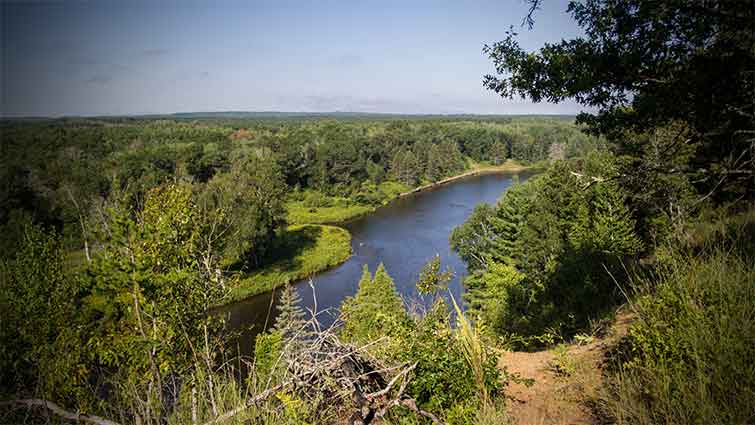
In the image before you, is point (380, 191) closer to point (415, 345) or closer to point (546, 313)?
point (546, 313)

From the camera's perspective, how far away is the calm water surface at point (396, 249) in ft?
86.0

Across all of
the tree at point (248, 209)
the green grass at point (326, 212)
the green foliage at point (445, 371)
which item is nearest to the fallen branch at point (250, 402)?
the green foliage at point (445, 371)

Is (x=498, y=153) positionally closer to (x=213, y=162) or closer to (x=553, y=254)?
(x=213, y=162)

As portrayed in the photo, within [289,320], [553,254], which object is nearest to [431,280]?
[289,320]

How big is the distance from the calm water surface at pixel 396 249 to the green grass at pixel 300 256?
0.75m

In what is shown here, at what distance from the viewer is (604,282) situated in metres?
11.3

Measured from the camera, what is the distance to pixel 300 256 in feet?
120

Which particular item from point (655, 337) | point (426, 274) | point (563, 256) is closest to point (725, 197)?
point (563, 256)

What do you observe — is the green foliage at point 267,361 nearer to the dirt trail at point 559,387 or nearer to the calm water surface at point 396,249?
the dirt trail at point 559,387

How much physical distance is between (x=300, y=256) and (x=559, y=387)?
33790mm

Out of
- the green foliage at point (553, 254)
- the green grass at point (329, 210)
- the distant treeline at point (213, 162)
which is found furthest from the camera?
the green grass at point (329, 210)

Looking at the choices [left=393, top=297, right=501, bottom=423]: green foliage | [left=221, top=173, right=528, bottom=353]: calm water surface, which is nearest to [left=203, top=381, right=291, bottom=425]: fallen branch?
[left=393, top=297, right=501, bottom=423]: green foliage

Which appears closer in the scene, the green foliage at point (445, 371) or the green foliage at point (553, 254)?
the green foliage at point (445, 371)

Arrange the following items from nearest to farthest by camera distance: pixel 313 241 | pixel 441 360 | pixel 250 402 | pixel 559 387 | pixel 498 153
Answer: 1. pixel 250 402
2. pixel 441 360
3. pixel 559 387
4. pixel 313 241
5. pixel 498 153
